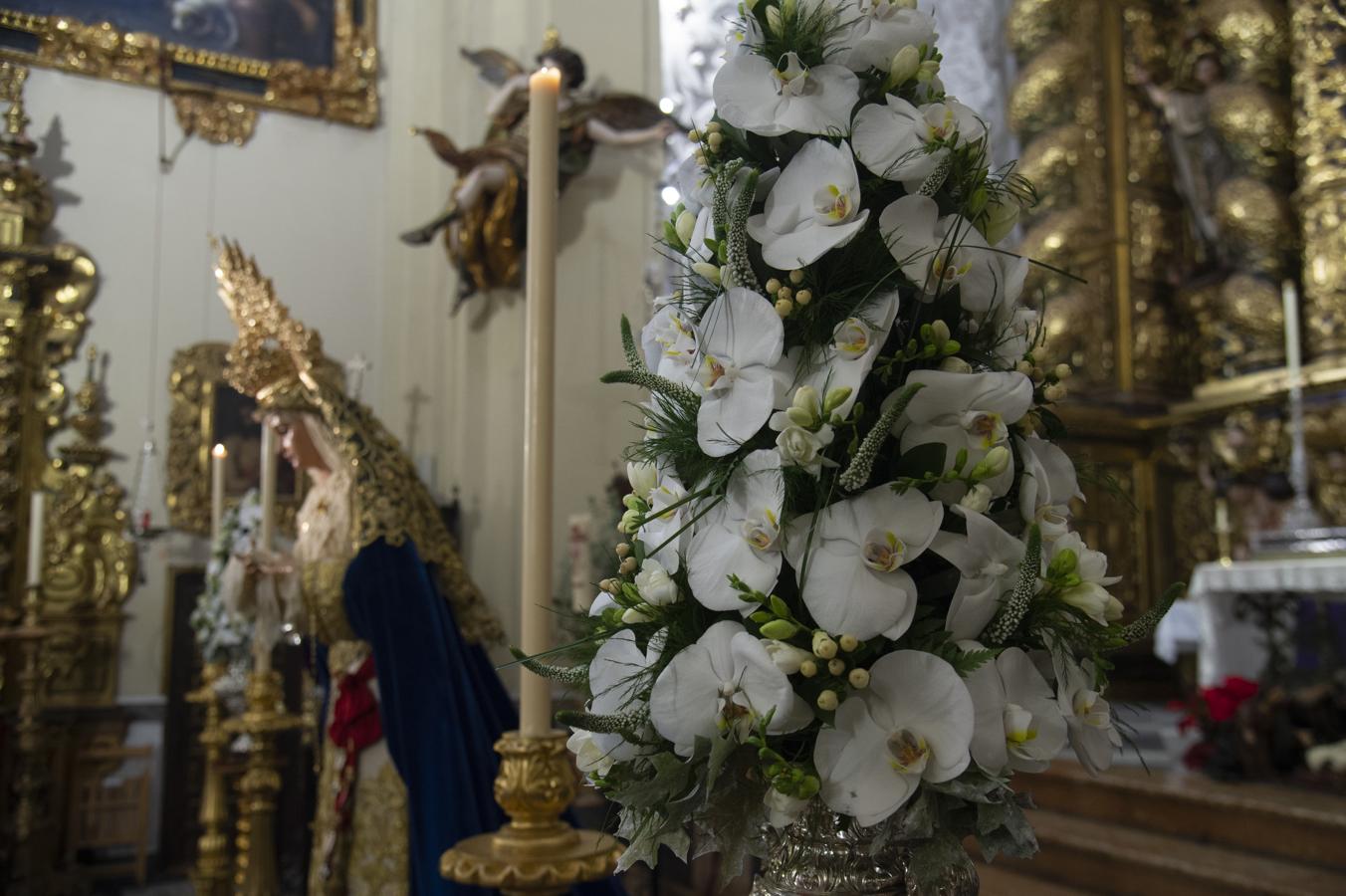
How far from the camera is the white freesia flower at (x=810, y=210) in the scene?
747 mm

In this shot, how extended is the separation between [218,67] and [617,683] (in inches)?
258

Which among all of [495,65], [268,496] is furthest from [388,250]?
[268,496]

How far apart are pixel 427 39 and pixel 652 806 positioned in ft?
20.7

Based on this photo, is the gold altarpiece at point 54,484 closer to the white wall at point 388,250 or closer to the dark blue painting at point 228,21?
the white wall at point 388,250

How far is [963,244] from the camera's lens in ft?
2.60

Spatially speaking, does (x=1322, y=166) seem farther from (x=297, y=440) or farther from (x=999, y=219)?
(x=999, y=219)

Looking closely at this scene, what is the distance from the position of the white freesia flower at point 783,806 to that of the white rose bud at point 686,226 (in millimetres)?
433

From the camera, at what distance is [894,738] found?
26.6 inches

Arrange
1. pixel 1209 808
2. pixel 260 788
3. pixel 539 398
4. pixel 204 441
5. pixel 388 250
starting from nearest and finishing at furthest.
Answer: pixel 539 398
pixel 260 788
pixel 1209 808
pixel 204 441
pixel 388 250

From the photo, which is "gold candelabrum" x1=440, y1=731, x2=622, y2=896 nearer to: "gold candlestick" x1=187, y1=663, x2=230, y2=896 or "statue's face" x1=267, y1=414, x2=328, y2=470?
"statue's face" x1=267, y1=414, x2=328, y2=470

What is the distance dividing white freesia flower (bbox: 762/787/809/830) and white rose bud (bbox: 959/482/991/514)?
22 centimetres

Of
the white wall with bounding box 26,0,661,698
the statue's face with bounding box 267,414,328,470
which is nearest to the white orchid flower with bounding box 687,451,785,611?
the statue's face with bounding box 267,414,328,470

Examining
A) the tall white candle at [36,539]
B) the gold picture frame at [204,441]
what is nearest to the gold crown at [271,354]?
the tall white candle at [36,539]

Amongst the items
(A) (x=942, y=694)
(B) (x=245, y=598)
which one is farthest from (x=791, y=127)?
(B) (x=245, y=598)
